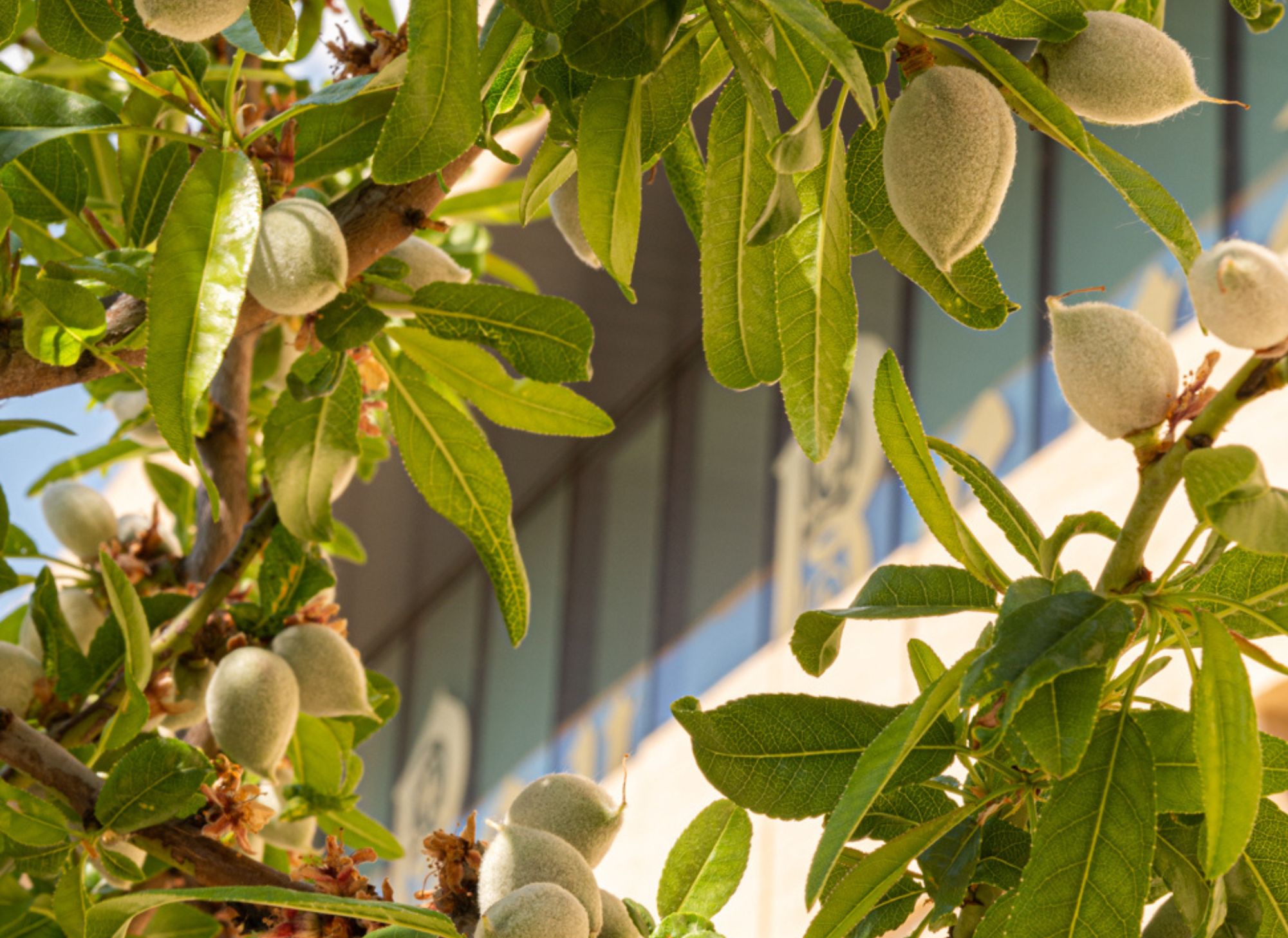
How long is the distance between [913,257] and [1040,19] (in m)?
0.11

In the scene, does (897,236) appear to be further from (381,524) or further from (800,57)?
(381,524)

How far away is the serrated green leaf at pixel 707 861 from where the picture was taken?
28.4 inches

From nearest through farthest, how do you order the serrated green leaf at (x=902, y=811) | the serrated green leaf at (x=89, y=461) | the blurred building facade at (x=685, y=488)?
the serrated green leaf at (x=902, y=811) < the serrated green leaf at (x=89, y=461) < the blurred building facade at (x=685, y=488)

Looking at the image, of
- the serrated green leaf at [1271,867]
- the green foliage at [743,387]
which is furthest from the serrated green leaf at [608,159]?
the serrated green leaf at [1271,867]

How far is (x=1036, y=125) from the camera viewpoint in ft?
1.82

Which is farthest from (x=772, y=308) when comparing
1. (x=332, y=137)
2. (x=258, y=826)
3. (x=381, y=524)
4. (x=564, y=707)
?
(x=381, y=524)

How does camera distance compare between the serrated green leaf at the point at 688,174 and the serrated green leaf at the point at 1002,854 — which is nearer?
the serrated green leaf at the point at 1002,854

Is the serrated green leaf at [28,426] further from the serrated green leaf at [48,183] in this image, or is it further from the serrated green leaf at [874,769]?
the serrated green leaf at [874,769]

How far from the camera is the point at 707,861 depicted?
729 millimetres

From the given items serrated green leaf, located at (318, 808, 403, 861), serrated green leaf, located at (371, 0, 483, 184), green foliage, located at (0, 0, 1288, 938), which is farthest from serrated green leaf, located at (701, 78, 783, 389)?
serrated green leaf, located at (318, 808, 403, 861)

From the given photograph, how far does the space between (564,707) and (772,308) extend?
3.52 metres

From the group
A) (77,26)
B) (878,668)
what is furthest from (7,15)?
(878,668)

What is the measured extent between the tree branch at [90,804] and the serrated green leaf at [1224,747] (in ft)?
1.40

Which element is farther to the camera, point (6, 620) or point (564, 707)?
point (564, 707)
